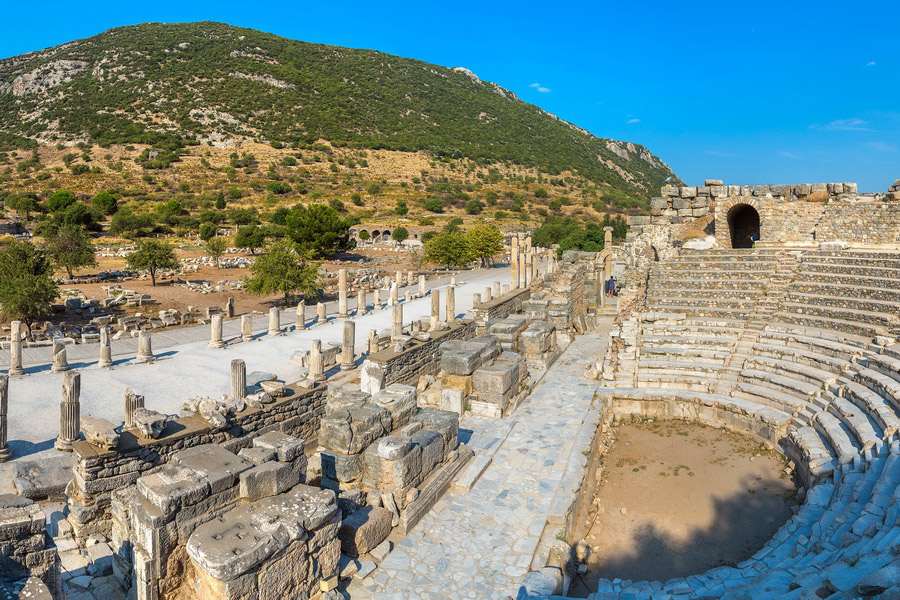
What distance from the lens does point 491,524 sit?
7547mm

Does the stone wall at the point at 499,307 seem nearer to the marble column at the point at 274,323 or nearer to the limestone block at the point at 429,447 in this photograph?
the marble column at the point at 274,323

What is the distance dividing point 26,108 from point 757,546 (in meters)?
105

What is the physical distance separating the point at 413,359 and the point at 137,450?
654 cm

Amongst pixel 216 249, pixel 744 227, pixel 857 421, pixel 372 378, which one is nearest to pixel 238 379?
pixel 372 378

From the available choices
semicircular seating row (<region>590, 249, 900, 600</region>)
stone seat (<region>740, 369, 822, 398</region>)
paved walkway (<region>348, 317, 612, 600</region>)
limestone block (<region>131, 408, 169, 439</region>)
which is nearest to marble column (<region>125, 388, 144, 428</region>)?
A: limestone block (<region>131, 408, 169, 439</region>)

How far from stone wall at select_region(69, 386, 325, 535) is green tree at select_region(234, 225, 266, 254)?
36.7 m

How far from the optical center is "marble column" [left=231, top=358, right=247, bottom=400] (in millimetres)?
10219

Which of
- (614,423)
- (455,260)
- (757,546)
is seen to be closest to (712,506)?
(757,546)

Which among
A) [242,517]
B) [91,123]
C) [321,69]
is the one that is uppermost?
[321,69]

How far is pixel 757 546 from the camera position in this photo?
7520mm

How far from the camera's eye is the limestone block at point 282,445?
259 inches

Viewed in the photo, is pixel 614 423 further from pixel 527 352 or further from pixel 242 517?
pixel 242 517

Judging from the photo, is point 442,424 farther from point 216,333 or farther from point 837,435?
point 216,333

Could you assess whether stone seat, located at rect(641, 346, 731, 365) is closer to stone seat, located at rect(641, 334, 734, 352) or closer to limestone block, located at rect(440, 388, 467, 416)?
stone seat, located at rect(641, 334, 734, 352)
